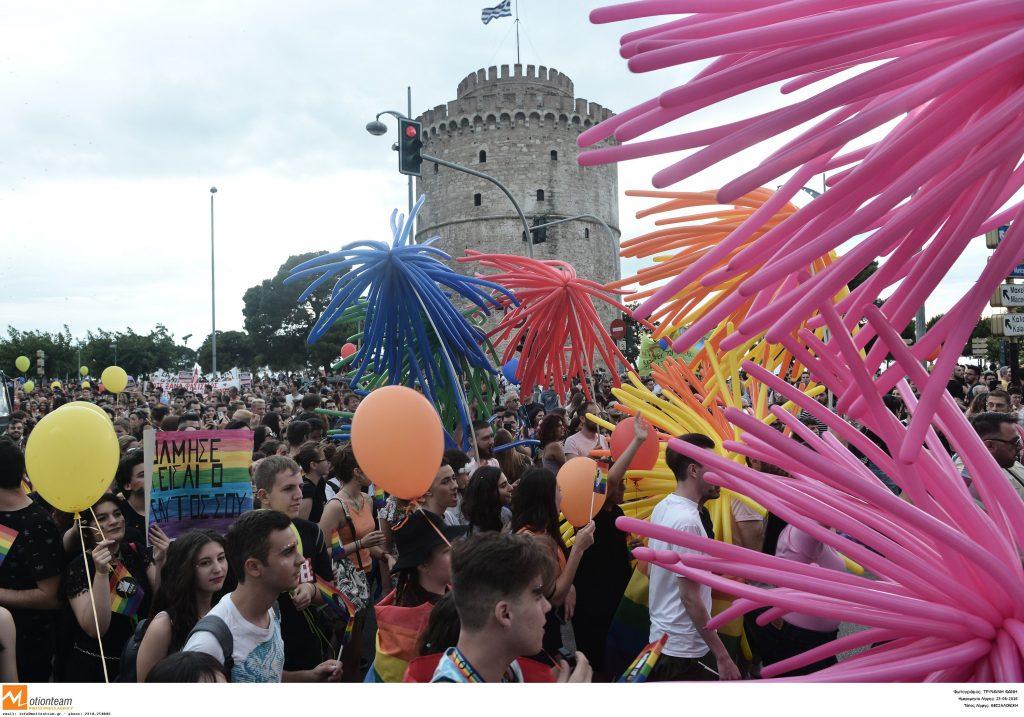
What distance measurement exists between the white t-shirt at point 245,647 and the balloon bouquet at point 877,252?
6.12ft

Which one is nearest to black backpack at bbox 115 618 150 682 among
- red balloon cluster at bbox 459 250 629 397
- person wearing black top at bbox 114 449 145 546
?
person wearing black top at bbox 114 449 145 546

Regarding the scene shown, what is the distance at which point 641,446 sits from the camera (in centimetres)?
363

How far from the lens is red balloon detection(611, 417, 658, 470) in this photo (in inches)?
144

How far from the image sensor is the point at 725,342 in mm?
1035

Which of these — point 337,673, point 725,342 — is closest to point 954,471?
point 725,342

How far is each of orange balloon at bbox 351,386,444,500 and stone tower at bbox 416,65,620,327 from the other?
36.1 metres

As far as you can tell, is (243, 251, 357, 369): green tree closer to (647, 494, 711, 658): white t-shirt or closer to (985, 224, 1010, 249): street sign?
(985, 224, 1010, 249): street sign

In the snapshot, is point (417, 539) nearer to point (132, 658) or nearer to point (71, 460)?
point (132, 658)

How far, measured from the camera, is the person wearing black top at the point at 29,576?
315 centimetres

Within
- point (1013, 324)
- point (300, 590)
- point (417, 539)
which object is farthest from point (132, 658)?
point (1013, 324)

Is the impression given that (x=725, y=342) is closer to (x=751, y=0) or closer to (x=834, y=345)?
(x=834, y=345)

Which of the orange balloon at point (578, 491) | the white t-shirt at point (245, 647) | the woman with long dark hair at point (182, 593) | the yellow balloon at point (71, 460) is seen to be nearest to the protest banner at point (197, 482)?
the yellow balloon at point (71, 460)

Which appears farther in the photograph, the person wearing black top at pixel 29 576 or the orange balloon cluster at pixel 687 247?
the person wearing black top at pixel 29 576
